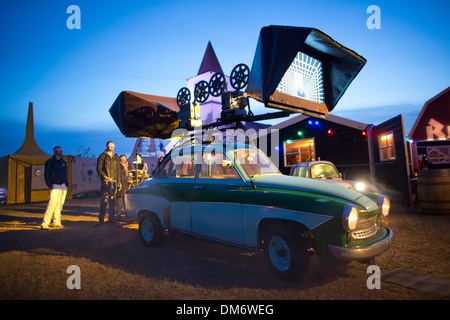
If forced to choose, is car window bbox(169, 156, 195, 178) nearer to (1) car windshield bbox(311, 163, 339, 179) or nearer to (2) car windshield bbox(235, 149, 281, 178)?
(2) car windshield bbox(235, 149, 281, 178)

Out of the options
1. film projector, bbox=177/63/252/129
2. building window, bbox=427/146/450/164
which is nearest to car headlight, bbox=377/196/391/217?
film projector, bbox=177/63/252/129

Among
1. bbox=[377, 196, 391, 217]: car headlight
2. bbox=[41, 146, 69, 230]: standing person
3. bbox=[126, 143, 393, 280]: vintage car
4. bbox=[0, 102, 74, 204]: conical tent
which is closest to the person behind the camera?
bbox=[126, 143, 393, 280]: vintage car

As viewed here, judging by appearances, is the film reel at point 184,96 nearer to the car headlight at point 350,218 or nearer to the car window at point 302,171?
the car headlight at point 350,218

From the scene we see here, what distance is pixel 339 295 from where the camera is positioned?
9.74ft

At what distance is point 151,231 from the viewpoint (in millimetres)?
5266

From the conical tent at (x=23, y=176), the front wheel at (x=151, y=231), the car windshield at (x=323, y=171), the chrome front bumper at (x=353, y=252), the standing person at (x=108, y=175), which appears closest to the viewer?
the chrome front bumper at (x=353, y=252)

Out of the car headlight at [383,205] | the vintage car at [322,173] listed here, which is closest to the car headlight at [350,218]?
the car headlight at [383,205]

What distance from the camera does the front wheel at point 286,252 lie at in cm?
319

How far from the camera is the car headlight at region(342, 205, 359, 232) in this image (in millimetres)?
2910

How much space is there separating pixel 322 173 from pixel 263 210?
5.47 m

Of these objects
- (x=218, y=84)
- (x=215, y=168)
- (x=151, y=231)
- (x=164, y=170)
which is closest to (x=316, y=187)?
(x=215, y=168)

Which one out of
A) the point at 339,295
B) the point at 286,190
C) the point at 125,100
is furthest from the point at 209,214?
the point at 125,100

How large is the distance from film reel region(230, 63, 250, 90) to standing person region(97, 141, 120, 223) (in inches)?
185

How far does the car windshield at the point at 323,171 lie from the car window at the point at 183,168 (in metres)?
4.60
